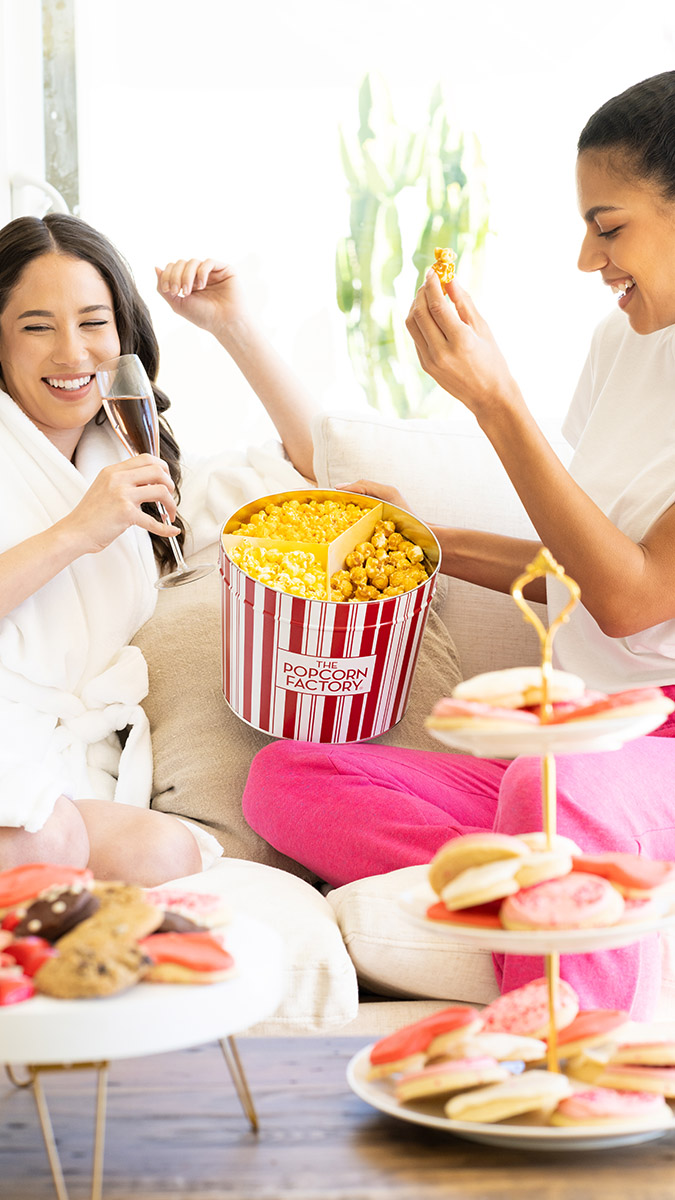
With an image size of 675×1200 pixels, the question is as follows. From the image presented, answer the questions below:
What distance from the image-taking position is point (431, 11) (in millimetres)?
3500

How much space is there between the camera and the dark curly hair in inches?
52.7

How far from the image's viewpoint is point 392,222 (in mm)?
3566

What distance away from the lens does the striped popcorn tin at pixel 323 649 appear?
4.63ft

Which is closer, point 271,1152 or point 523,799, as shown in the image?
point 271,1152

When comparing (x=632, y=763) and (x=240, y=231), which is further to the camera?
(x=240, y=231)

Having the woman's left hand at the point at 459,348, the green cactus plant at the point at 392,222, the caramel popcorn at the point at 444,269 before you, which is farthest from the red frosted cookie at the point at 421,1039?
the green cactus plant at the point at 392,222

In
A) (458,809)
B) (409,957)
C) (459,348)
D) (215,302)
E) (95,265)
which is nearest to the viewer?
(409,957)

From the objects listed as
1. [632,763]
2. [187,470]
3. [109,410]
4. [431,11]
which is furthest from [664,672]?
[431,11]

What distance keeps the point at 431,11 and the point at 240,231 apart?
90 cm

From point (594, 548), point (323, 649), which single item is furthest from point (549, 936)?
point (323, 649)

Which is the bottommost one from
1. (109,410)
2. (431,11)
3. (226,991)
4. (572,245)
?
(226,991)

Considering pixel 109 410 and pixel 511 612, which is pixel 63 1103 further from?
pixel 511 612

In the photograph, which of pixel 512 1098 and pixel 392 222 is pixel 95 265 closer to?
pixel 512 1098

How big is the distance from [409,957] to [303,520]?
59cm
